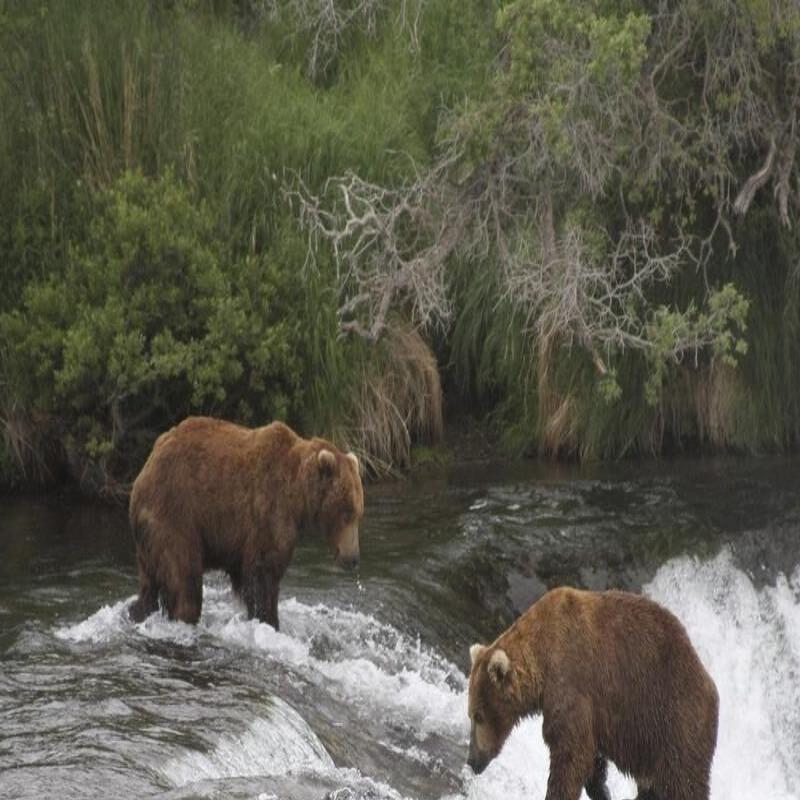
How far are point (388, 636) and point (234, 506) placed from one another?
150 cm

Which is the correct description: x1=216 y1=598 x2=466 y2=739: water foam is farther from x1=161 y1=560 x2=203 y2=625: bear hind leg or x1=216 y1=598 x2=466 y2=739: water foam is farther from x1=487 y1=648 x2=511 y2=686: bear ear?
x1=487 y1=648 x2=511 y2=686: bear ear

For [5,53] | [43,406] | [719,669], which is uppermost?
[5,53]

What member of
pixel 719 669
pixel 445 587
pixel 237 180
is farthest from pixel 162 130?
pixel 719 669

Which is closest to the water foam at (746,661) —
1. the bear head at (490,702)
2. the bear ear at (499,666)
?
the bear head at (490,702)

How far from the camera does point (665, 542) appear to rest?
13359mm

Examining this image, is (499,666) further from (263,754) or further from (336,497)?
(336,497)

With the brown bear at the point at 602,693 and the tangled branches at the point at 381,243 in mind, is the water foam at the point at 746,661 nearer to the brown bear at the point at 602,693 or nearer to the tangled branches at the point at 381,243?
the tangled branches at the point at 381,243

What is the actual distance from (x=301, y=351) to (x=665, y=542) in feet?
10.1

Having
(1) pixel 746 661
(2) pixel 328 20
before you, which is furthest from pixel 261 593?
(2) pixel 328 20

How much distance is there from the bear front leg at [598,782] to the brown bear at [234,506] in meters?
2.28

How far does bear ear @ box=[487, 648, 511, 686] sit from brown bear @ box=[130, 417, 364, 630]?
2318 millimetres

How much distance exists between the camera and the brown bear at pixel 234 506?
31.9 feet

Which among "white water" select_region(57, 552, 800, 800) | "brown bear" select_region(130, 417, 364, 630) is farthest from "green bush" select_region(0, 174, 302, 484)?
"brown bear" select_region(130, 417, 364, 630)

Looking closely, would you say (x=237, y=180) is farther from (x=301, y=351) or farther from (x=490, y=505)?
(x=490, y=505)
